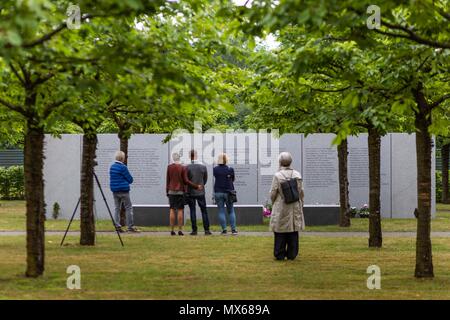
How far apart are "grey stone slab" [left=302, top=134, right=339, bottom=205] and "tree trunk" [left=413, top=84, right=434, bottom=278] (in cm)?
1556

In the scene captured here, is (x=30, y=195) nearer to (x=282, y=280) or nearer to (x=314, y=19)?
(x=282, y=280)

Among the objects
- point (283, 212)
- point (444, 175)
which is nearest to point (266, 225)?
point (283, 212)

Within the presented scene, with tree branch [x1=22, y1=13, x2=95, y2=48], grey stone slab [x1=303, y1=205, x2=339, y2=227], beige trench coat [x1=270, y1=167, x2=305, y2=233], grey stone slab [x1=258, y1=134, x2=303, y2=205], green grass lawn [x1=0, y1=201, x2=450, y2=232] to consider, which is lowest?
green grass lawn [x1=0, y1=201, x2=450, y2=232]

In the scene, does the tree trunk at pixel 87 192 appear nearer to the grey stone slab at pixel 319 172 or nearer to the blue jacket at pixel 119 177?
the blue jacket at pixel 119 177

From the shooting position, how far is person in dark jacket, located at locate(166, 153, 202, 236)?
66.7 ft

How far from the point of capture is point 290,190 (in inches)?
579

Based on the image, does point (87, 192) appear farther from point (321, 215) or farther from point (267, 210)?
point (267, 210)

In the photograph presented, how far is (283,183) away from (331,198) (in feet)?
44.3

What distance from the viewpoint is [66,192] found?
27.7 m

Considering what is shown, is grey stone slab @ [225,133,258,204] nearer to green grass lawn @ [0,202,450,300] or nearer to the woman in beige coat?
green grass lawn @ [0,202,450,300]

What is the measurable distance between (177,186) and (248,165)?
306 inches

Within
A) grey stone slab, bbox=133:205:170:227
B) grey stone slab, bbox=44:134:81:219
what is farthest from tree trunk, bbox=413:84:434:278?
grey stone slab, bbox=44:134:81:219
